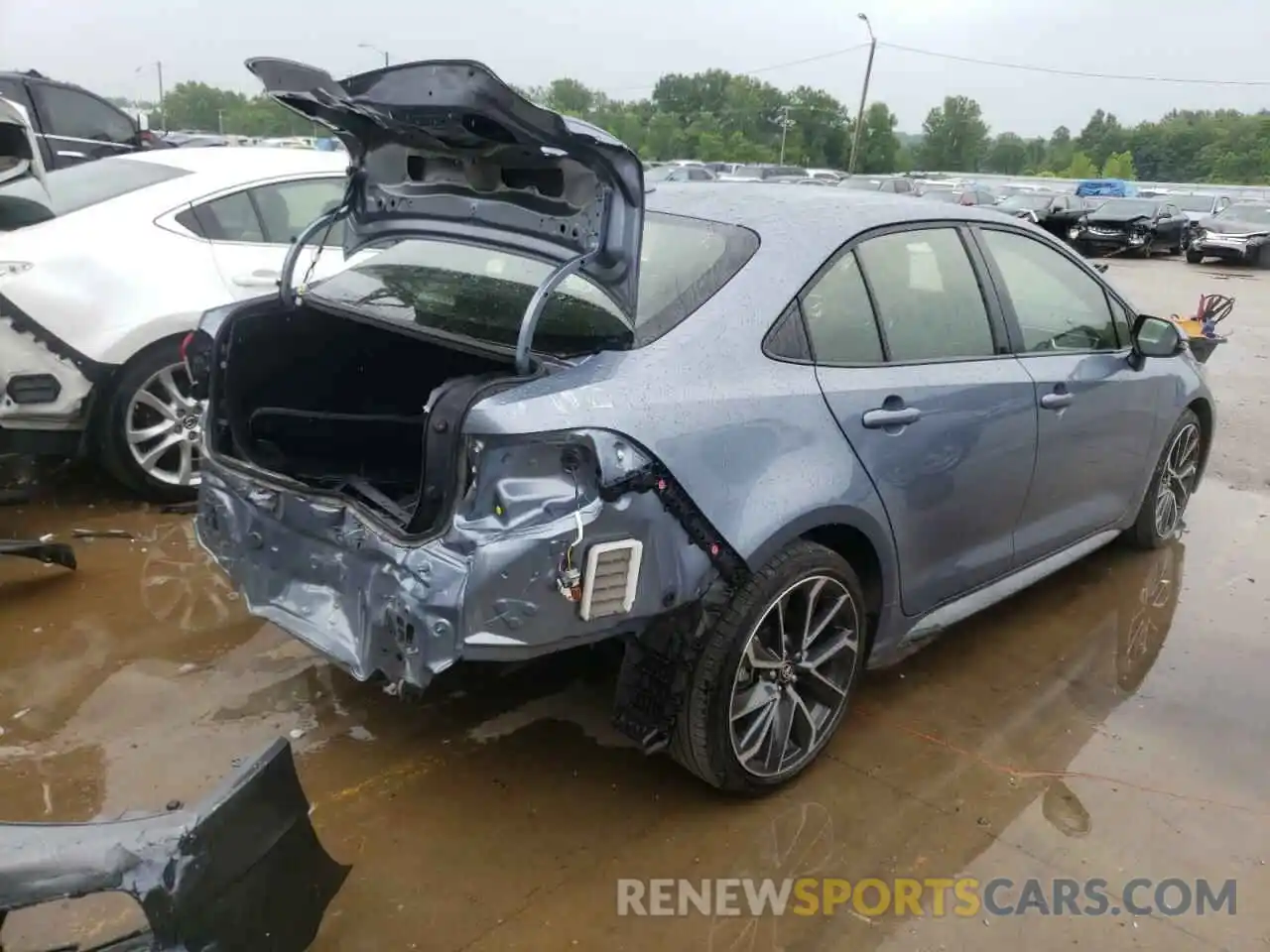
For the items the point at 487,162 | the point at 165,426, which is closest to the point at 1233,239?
the point at 165,426

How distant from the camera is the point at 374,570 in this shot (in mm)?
2521

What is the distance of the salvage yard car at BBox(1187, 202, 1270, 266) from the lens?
2217cm

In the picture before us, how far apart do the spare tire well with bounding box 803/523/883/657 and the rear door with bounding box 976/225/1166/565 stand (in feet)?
2.80

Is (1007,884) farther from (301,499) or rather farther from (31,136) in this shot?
(31,136)

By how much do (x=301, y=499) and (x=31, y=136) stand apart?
2.52 metres

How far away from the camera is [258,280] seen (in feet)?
17.0

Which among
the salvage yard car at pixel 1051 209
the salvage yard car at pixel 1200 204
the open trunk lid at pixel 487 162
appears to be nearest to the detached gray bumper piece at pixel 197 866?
the open trunk lid at pixel 487 162

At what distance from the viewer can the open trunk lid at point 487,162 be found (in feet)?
7.79

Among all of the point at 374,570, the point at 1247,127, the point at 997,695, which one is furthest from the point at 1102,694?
the point at 1247,127

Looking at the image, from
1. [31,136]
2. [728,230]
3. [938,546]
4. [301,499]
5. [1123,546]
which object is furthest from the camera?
[1123,546]

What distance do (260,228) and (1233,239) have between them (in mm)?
22718

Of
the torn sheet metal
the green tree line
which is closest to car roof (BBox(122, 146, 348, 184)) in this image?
the torn sheet metal

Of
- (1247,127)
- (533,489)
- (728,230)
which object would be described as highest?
(1247,127)

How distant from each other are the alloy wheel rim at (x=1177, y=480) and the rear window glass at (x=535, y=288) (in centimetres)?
293
